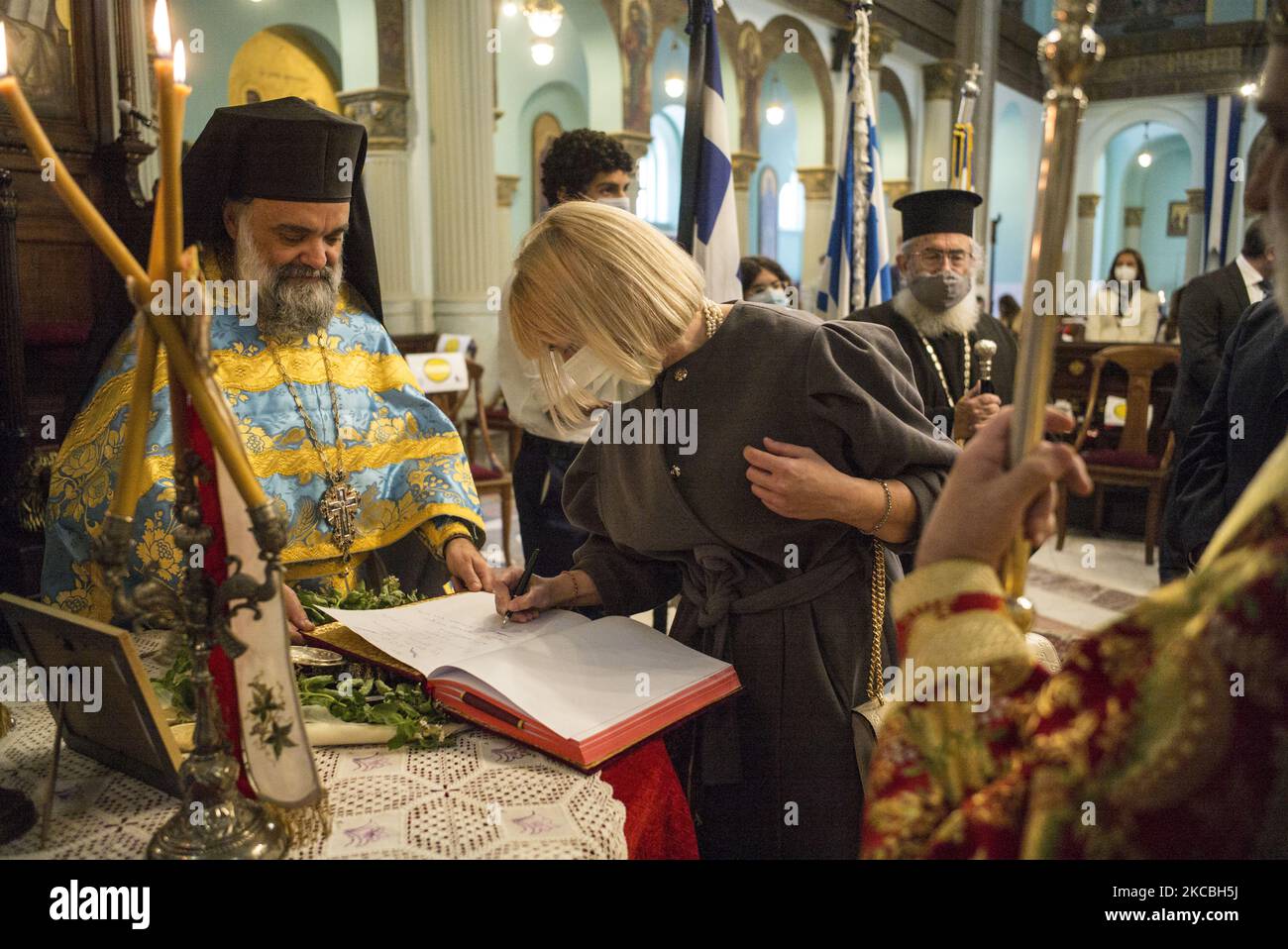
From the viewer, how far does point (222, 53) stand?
949 centimetres

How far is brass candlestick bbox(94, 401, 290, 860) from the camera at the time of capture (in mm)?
983

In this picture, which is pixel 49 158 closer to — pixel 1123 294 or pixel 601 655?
pixel 601 655

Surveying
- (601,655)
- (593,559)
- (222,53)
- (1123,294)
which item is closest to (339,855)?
(601,655)

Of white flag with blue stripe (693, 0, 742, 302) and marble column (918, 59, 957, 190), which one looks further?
marble column (918, 59, 957, 190)

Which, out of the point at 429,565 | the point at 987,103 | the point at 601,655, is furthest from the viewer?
the point at 987,103

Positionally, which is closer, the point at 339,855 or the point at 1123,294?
the point at 339,855

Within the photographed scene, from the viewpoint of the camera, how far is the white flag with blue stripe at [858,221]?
4775 mm

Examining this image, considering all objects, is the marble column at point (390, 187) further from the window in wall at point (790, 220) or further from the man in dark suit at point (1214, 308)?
the window in wall at point (790, 220)

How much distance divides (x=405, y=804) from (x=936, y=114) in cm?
1746

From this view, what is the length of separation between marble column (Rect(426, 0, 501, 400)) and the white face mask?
21.3ft

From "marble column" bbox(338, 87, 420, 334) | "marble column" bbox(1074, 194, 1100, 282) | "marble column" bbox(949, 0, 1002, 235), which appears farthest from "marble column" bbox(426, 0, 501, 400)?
"marble column" bbox(1074, 194, 1100, 282)

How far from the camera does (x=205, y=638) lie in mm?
1037

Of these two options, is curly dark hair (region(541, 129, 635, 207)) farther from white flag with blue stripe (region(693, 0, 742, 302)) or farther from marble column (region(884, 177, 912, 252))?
marble column (region(884, 177, 912, 252))
